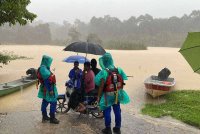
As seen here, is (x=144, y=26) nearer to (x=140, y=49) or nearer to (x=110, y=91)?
(x=140, y=49)

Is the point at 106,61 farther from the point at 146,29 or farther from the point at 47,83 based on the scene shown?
the point at 146,29

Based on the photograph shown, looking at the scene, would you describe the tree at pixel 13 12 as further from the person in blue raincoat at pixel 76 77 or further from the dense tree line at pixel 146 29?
the dense tree line at pixel 146 29

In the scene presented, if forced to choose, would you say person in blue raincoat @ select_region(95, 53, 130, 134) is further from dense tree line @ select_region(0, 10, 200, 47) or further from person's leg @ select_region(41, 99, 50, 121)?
dense tree line @ select_region(0, 10, 200, 47)

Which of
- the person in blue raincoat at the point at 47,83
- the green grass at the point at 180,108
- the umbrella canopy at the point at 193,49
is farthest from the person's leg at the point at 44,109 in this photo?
the umbrella canopy at the point at 193,49

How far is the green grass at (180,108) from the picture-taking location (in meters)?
11.6

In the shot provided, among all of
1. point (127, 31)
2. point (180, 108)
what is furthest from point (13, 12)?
point (127, 31)

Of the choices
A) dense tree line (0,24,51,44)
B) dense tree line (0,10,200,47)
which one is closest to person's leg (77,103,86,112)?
dense tree line (0,10,200,47)

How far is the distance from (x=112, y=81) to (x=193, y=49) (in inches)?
98.7

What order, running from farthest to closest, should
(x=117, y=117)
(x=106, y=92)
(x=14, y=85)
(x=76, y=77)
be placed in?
(x=14, y=85)
(x=76, y=77)
(x=117, y=117)
(x=106, y=92)

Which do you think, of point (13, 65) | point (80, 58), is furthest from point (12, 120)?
point (13, 65)

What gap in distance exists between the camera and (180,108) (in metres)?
13.3

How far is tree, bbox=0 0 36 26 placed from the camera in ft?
34.4

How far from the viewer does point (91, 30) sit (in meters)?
101

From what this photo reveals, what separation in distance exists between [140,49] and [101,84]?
4993 cm
